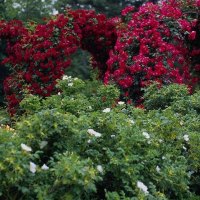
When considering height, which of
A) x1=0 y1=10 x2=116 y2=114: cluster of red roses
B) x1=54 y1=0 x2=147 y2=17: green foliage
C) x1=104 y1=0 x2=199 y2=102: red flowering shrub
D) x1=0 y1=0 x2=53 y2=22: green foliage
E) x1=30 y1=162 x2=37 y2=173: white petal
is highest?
x1=30 y1=162 x2=37 y2=173: white petal

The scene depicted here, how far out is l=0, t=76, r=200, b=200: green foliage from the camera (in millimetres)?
2566

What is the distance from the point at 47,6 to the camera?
18.7 meters

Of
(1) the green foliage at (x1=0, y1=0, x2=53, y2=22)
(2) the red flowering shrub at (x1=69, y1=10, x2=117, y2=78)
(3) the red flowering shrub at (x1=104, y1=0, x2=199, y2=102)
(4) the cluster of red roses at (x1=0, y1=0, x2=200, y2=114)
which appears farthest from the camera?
(1) the green foliage at (x1=0, y1=0, x2=53, y2=22)

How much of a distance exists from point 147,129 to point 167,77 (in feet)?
11.3

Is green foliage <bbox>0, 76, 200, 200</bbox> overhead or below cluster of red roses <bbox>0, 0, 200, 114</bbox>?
overhead

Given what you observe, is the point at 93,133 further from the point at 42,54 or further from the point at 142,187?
the point at 42,54

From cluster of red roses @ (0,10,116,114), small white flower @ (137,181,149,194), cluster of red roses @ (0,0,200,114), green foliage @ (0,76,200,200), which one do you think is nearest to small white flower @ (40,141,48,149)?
green foliage @ (0,76,200,200)

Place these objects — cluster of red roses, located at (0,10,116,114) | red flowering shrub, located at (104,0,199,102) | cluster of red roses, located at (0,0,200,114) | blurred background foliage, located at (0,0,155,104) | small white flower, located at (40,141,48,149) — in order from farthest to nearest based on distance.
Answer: blurred background foliage, located at (0,0,155,104) < cluster of red roses, located at (0,10,116,114) < cluster of red roses, located at (0,0,200,114) < red flowering shrub, located at (104,0,199,102) < small white flower, located at (40,141,48,149)

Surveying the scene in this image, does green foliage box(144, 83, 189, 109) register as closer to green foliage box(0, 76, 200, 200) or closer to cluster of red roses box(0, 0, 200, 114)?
cluster of red roses box(0, 0, 200, 114)

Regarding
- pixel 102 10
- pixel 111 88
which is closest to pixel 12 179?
pixel 111 88

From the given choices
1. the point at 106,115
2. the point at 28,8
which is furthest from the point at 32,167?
the point at 28,8

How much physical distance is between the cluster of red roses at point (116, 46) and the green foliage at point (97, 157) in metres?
2.90

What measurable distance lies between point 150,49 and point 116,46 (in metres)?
0.61

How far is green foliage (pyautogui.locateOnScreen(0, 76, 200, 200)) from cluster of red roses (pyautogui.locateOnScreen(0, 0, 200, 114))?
114 inches
